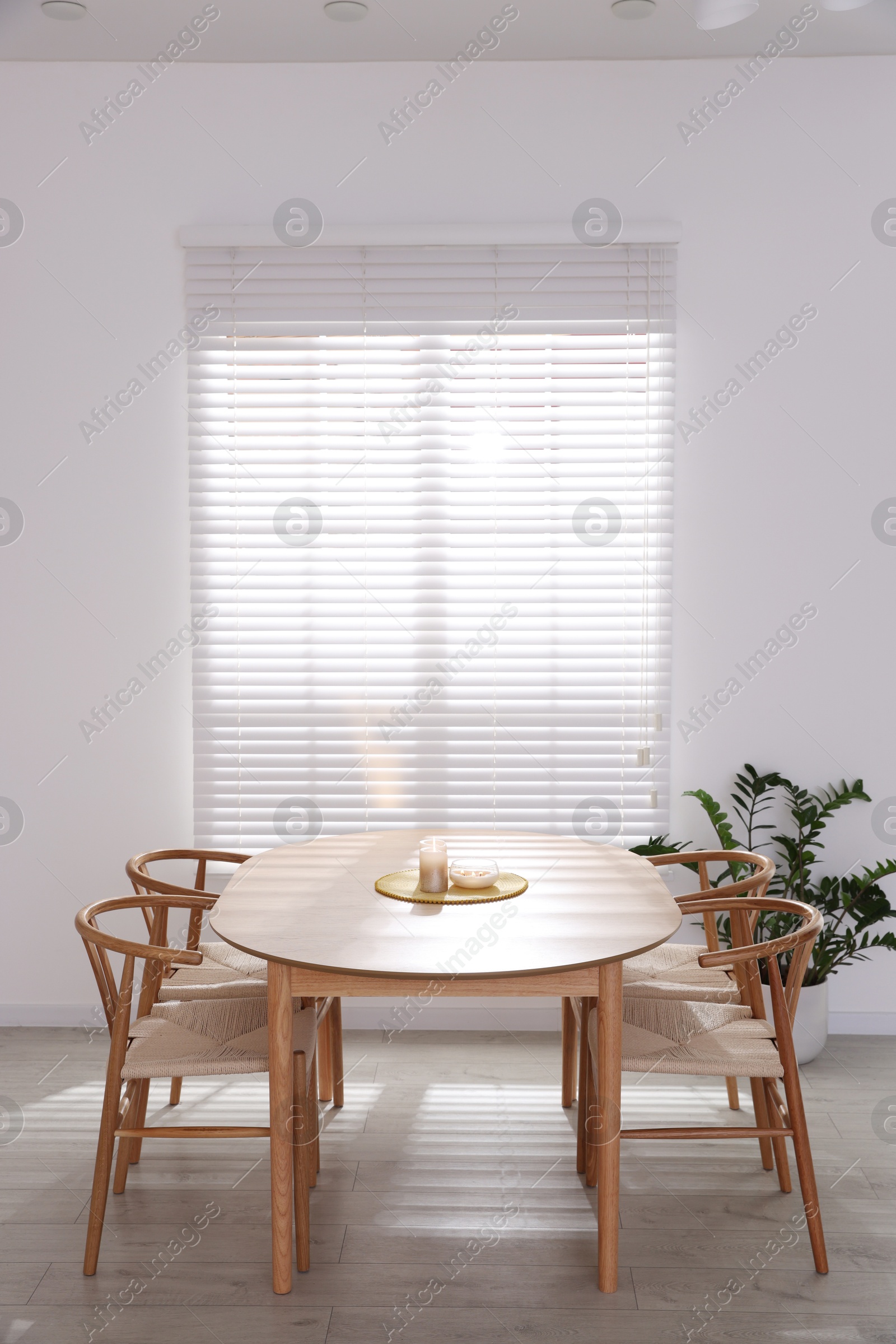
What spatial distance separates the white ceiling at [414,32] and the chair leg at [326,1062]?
3.07 m

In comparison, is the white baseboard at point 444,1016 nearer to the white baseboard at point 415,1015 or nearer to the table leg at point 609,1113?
the white baseboard at point 415,1015

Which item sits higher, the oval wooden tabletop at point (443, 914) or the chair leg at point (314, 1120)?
the oval wooden tabletop at point (443, 914)

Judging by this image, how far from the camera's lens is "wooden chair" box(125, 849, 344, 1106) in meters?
2.54

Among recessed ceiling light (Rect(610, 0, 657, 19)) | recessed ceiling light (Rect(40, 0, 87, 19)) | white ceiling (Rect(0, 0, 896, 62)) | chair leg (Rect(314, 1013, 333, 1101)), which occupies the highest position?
white ceiling (Rect(0, 0, 896, 62))

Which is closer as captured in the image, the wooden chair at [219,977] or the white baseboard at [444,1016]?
the wooden chair at [219,977]

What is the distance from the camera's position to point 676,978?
8.80 ft

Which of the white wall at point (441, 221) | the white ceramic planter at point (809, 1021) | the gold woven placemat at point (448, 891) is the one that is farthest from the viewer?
the white wall at point (441, 221)

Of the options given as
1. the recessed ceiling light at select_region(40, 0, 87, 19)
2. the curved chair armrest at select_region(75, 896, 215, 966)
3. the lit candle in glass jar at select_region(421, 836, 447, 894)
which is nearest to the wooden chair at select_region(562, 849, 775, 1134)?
the lit candle in glass jar at select_region(421, 836, 447, 894)

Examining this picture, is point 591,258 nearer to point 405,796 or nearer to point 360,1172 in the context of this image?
point 405,796

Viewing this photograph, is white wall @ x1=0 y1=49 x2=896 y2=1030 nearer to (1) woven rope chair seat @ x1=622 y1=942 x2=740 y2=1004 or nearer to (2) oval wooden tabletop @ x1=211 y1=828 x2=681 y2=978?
(1) woven rope chair seat @ x1=622 y1=942 x2=740 y2=1004

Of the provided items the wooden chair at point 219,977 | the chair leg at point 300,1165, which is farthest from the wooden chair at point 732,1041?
the wooden chair at point 219,977

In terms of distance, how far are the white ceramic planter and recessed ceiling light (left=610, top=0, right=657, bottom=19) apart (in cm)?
307

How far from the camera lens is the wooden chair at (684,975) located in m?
2.53

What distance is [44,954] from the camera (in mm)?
3631
